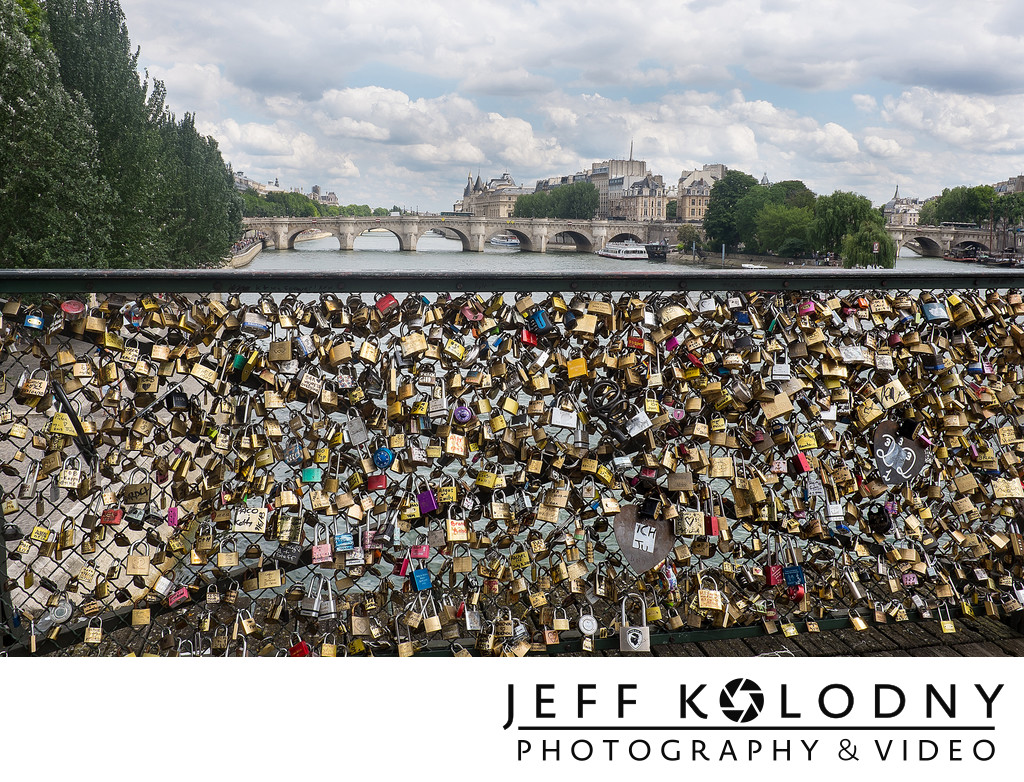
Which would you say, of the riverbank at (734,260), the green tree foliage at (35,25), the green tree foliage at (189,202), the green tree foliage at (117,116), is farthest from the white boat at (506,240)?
the green tree foliage at (35,25)

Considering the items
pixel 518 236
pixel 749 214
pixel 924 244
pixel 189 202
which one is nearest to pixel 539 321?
pixel 189 202

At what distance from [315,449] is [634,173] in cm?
12287

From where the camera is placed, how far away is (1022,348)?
2.84m

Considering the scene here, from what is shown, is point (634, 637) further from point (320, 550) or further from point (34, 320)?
point (34, 320)

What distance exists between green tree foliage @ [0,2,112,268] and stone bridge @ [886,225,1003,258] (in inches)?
2442

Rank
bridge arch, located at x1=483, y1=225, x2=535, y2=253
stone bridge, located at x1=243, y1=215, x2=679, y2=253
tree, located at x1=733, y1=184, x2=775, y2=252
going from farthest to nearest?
bridge arch, located at x1=483, y1=225, x2=535, y2=253 → tree, located at x1=733, y1=184, x2=775, y2=252 → stone bridge, located at x1=243, y1=215, x2=679, y2=253

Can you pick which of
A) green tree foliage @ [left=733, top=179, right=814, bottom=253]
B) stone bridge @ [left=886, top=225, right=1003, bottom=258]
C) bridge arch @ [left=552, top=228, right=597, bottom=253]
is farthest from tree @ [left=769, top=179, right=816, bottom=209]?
bridge arch @ [left=552, top=228, right=597, bottom=253]

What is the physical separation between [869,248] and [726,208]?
23.4 meters

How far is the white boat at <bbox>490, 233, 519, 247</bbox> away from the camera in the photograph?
75.8 metres

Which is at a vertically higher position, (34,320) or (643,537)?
(34,320)

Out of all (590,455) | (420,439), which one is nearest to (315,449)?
(420,439)

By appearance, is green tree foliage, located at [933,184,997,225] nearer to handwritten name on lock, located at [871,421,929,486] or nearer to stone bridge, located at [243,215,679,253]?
stone bridge, located at [243,215,679,253]

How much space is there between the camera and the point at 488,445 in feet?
8.15
